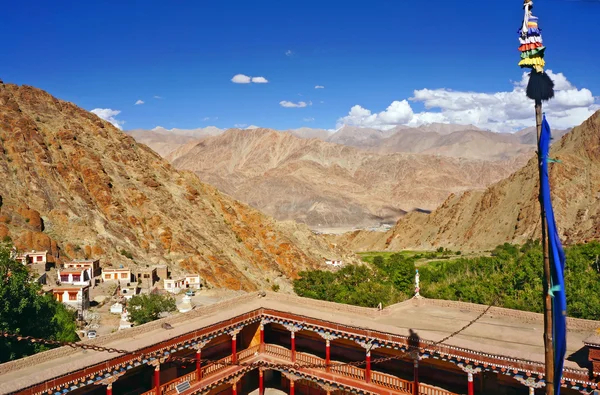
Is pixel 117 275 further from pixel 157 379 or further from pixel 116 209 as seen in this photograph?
pixel 157 379

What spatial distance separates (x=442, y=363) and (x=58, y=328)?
2010 centimetres

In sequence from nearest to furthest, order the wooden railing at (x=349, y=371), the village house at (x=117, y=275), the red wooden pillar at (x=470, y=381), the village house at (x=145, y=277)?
the red wooden pillar at (x=470, y=381)
the wooden railing at (x=349, y=371)
the village house at (x=117, y=275)
the village house at (x=145, y=277)

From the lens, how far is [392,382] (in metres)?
20.6

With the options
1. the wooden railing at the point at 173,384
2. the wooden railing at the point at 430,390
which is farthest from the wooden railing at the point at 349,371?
the wooden railing at the point at 173,384

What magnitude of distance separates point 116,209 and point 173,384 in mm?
44579

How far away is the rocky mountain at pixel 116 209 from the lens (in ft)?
173

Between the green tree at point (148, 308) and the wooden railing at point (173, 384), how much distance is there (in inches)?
414

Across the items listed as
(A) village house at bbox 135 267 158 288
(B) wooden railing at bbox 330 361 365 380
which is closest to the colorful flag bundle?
(B) wooden railing at bbox 330 361 365 380

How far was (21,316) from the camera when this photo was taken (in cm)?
2612

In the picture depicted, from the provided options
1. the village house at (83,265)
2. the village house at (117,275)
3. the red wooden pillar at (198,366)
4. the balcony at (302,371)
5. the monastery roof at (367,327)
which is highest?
the village house at (83,265)

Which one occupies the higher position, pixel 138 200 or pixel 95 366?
pixel 138 200

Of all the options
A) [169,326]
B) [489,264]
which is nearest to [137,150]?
[489,264]

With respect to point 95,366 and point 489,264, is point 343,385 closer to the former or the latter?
point 95,366

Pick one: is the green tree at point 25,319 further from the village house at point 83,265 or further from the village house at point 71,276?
the village house at point 83,265
